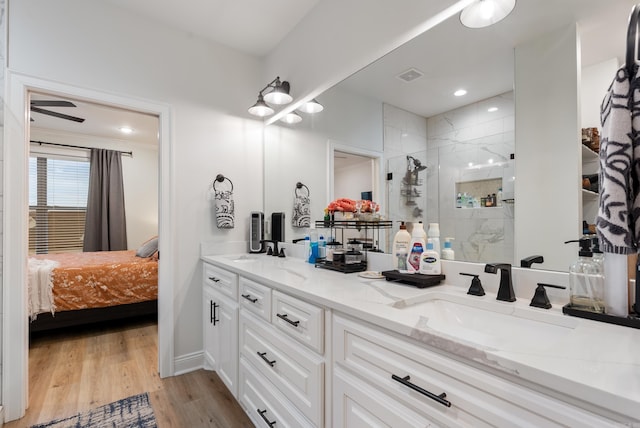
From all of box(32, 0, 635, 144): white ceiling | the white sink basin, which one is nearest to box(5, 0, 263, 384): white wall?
box(32, 0, 635, 144): white ceiling

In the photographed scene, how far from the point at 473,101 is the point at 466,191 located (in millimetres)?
383

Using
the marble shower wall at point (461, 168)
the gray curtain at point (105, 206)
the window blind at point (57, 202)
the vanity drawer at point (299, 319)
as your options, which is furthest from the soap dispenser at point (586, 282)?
the window blind at point (57, 202)

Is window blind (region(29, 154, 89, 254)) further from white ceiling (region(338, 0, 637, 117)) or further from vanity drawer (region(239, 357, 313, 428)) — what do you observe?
white ceiling (region(338, 0, 637, 117))

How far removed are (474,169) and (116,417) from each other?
234 cm

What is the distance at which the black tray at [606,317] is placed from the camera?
2.59ft

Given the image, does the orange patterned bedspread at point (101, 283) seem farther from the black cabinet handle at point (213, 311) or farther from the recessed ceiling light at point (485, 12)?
the recessed ceiling light at point (485, 12)

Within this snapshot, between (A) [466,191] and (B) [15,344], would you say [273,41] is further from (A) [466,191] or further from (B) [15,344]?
(B) [15,344]

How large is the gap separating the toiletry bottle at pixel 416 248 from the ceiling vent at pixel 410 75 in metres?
0.76

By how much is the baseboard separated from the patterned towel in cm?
253

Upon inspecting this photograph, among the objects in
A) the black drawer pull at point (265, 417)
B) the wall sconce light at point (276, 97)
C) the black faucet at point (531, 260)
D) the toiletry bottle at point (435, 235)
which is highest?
the wall sconce light at point (276, 97)

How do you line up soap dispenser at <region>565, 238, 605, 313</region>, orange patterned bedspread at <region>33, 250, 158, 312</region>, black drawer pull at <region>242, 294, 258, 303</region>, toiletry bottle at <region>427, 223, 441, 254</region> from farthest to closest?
1. orange patterned bedspread at <region>33, 250, 158, 312</region>
2. black drawer pull at <region>242, 294, 258, 303</region>
3. toiletry bottle at <region>427, 223, 441, 254</region>
4. soap dispenser at <region>565, 238, 605, 313</region>

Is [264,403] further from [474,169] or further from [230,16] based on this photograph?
[230,16]

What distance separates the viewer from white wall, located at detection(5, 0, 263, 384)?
1.93 meters

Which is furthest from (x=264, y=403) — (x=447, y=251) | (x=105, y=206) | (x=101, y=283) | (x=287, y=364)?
(x=105, y=206)
